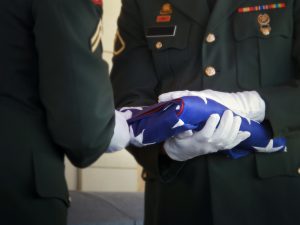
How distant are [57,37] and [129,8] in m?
0.56

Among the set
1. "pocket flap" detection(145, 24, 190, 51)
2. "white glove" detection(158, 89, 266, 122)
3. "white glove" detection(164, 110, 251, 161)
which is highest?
"pocket flap" detection(145, 24, 190, 51)

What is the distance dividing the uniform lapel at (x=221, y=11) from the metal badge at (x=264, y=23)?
0.20ft

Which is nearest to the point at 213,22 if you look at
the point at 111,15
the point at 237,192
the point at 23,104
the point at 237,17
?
the point at 237,17

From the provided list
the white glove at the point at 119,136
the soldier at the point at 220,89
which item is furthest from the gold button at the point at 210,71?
the white glove at the point at 119,136

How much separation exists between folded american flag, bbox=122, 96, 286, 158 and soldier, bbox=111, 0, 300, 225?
0.02 metres

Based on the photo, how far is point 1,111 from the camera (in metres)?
0.91

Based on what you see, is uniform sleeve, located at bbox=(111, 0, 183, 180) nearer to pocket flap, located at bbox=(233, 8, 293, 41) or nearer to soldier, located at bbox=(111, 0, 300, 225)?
soldier, located at bbox=(111, 0, 300, 225)

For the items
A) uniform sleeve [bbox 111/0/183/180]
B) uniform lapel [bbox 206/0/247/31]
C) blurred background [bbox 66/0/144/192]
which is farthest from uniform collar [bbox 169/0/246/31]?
blurred background [bbox 66/0/144/192]

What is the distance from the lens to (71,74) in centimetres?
87

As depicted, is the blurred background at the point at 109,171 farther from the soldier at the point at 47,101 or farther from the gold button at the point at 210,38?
the soldier at the point at 47,101

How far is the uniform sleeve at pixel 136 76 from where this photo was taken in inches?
48.1

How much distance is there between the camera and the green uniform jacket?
874 millimetres

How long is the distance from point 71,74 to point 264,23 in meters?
0.53

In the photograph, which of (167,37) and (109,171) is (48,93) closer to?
(167,37)
